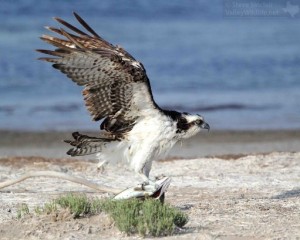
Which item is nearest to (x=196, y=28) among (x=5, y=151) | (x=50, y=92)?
(x=50, y=92)

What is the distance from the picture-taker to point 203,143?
17.0m

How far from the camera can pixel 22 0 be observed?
35344 mm

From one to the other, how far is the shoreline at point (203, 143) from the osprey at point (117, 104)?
4.88 metres

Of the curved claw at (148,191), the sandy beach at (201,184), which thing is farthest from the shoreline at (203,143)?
the curved claw at (148,191)

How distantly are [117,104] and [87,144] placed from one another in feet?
1.65

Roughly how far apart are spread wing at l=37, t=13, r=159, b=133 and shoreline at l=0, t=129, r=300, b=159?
497 centimetres

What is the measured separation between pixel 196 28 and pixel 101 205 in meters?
22.5

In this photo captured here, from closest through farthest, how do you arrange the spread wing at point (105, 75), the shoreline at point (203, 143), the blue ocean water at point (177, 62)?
the spread wing at point (105, 75), the shoreline at point (203, 143), the blue ocean water at point (177, 62)

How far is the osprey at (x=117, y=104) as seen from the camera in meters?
10.1

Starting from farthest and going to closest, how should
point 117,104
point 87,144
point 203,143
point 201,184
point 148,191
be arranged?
point 203,143 < point 201,184 < point 87,144 < point 117,104 < point 148,191

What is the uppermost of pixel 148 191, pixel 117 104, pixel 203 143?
pixel 117 104

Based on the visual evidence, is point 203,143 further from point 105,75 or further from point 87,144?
point 105,75

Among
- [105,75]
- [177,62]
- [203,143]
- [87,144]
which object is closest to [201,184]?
[87,144]

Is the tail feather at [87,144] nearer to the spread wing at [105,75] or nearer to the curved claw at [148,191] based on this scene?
the spread wing at [105,75]
